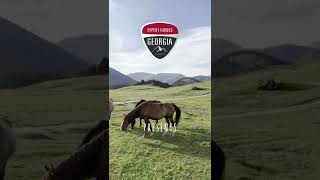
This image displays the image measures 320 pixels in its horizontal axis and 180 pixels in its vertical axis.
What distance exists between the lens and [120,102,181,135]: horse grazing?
15.4 feet

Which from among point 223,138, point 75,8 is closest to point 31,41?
point 75,8

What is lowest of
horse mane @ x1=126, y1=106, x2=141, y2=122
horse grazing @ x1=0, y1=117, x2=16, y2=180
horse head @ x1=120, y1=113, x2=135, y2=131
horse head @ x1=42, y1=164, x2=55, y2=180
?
horse head @ x1=42, y1=164, x2=55, y2=180

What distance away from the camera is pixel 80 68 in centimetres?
480

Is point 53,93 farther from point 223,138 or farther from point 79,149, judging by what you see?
point 223,138

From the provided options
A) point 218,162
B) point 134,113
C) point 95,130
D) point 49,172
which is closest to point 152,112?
point 134,113

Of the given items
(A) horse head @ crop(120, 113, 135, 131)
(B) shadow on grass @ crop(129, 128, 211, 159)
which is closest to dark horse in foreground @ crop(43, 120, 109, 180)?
(A) horse head @ crop(120, 113, 135, 131)

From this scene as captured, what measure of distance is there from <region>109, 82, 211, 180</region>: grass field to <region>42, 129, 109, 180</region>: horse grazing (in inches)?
3.5

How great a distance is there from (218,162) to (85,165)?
1.29m

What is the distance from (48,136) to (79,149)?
0.33 metres

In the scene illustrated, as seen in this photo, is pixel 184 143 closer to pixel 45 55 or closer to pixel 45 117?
pixel 45 117

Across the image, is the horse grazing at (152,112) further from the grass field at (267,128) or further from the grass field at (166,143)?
the grass field at (267,128)

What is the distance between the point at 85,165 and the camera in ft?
15.5

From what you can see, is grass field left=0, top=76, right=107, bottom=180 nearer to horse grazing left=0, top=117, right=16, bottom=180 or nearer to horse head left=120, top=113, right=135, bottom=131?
horse grazing left=0, top=117, right=16, bottom=180

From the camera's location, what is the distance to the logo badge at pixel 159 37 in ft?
15.0
